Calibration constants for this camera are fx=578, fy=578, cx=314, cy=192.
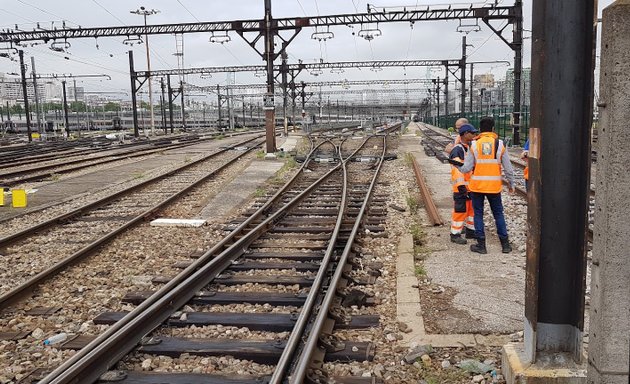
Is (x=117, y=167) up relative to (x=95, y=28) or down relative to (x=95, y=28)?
down

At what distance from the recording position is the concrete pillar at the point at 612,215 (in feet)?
9.46

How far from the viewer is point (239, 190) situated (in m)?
14.5

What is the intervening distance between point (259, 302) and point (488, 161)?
12.1 ft

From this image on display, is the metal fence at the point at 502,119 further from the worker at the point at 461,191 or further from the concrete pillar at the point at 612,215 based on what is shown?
the concrete pillar at the point at 612,215

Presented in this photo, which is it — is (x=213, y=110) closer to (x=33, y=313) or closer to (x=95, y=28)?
(x=95, y=28)

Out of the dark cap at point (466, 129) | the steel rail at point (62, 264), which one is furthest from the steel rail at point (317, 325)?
the steel rail at point (62, 264)

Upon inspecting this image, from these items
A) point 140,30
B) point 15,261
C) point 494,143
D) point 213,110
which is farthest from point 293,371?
point 213,110

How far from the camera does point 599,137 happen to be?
10.1 ft

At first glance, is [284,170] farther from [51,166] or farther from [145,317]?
[145,317]

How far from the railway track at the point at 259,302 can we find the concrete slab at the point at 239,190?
185cm

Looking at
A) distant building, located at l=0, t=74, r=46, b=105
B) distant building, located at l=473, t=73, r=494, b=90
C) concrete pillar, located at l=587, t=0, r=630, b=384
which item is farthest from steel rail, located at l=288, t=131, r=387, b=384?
distant building, located at l=473, t=73, r=494, b=90

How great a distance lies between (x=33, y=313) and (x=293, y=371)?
3.10m

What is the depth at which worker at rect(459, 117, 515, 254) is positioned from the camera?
25.1 ft

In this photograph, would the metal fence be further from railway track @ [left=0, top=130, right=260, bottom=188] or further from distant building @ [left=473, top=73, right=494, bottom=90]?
railway track @ [left=0, top=130, right=260, bottom=188]
